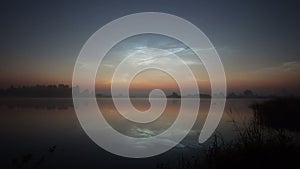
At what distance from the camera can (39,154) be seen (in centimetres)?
1205

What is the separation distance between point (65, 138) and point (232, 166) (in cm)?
1259

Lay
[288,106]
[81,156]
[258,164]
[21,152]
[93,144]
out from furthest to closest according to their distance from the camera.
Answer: [288,106] → [93,144] → [21,152] → [81,156] → [258,164]

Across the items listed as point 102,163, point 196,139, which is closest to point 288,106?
point 196,139

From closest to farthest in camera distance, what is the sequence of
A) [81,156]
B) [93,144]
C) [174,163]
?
[174,163]
[81,156]
[93,144]

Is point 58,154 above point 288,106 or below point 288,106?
below

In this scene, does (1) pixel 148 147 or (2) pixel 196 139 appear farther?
(2) pixel 196 139

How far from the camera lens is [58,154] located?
39.2 feet

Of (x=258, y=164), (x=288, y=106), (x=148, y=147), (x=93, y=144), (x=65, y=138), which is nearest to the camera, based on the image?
(x=258, y=164)

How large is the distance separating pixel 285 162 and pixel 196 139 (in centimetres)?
967

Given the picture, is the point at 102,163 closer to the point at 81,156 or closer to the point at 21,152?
the point at 81,156

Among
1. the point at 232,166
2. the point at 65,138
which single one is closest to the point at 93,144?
the point at 65,138

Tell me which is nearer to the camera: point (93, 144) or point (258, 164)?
point (258, 164)

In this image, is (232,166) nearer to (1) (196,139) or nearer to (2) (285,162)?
(2) (285,162)

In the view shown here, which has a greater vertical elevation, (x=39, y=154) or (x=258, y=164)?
(x=258, y=164)
